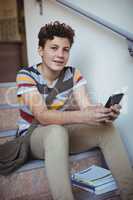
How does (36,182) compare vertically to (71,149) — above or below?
below

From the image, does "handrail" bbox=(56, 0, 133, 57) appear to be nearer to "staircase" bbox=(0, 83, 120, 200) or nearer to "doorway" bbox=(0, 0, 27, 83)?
"staircase" bbox=(0, 83, 120, 200)

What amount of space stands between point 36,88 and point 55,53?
20 centimetres

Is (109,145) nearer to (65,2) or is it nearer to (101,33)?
(101,33)

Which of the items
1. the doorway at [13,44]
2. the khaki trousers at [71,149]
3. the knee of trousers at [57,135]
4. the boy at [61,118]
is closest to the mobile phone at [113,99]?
the boy at [61,118]

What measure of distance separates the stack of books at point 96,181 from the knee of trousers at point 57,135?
0.99 feet

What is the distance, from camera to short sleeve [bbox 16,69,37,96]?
1523 mm

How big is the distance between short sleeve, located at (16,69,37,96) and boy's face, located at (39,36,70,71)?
12cm

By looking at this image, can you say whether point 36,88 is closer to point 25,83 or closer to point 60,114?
point 25,83

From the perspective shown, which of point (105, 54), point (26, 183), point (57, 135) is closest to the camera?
point (57, 135)

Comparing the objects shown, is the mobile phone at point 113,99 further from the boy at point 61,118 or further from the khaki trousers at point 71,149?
the khaki trousers at point 71,149

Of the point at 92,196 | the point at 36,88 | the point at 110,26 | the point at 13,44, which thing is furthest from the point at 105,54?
the point at 13,44

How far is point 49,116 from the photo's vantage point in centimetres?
144

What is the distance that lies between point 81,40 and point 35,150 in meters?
0.79

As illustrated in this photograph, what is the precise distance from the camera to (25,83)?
1.53 metres
